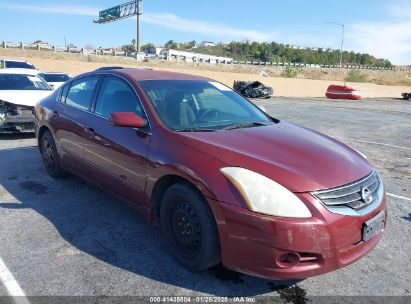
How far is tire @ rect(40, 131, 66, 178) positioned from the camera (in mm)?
5262

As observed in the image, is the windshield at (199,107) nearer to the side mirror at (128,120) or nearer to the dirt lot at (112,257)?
the side mirror at (128,120)

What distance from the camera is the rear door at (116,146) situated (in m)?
3.56

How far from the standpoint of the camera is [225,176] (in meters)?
2.79

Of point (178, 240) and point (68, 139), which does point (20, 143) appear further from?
point (178, 240)

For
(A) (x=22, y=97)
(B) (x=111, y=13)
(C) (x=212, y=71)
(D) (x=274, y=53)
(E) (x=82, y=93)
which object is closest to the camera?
(E) (x=82, y=93)

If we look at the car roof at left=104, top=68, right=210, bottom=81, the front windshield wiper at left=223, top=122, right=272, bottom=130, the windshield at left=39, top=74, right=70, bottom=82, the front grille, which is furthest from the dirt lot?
the windshield at left=39, top=74, right=70, bottom=82

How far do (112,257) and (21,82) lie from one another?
24.1ft

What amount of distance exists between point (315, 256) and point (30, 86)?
8.54 meters

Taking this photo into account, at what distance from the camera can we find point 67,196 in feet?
15.8

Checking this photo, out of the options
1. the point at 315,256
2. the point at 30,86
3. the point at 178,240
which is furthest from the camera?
the point at 30,86

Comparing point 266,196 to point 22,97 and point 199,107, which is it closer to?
point 199,107

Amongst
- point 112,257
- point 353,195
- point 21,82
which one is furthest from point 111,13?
point 353,195

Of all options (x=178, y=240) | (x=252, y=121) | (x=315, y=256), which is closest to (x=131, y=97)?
(x=252, y=121)

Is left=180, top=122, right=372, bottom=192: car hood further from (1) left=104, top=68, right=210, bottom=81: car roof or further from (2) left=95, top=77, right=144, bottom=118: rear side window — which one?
(1) left=104, top=68, right=210, bottom=81: car roof
